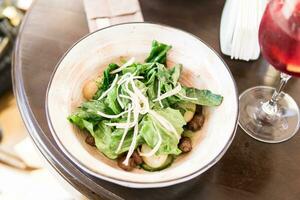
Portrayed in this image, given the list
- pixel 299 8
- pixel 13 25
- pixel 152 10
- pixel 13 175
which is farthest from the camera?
pixel 13 25

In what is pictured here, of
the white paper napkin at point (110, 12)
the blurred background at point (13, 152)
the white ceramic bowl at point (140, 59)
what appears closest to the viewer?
the white ceramic bowl at point (140, 59)

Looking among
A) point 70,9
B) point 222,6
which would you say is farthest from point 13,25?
point 222,6

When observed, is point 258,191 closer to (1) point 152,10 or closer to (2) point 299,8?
(2) point 299,8

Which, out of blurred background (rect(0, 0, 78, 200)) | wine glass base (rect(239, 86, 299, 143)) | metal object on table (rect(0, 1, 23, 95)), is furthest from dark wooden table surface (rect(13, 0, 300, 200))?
metal object on table (rect(0, 1, 23, 95))

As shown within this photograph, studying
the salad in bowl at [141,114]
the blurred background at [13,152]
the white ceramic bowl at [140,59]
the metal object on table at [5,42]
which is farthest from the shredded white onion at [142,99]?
the metal object on table at [5,42]

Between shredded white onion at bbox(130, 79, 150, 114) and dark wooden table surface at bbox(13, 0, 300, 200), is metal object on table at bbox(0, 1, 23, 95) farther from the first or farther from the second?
shredded white onion at bbox(130, 79, 150, 114)

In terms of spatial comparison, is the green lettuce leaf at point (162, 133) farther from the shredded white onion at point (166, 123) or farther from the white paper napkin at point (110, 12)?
the white paper napkin at point (110, 12)

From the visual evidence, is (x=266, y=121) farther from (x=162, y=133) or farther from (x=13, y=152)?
(x=13, y=152)
